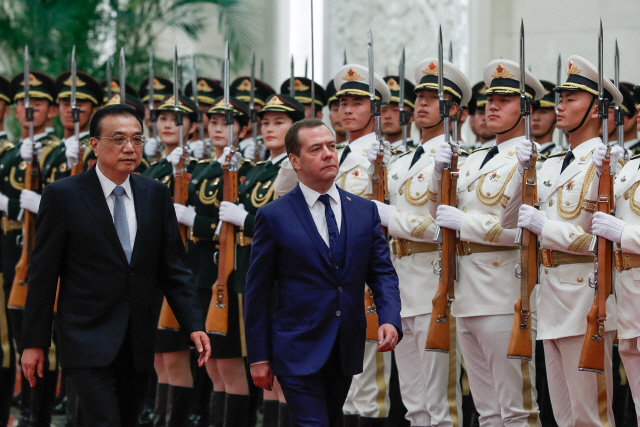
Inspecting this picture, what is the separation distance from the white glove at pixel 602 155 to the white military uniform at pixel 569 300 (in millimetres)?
130

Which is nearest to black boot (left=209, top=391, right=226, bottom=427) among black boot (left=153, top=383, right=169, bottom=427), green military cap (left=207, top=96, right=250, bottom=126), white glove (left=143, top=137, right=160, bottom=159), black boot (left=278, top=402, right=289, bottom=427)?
black boot (left=153, top=383, right=169, bottom=427)

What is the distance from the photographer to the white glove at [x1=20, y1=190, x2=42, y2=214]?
7406 mm

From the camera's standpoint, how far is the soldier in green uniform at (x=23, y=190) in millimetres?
7347

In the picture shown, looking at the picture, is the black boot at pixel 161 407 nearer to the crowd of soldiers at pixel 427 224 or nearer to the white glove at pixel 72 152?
the crowd of soldiers at pixel 427 224

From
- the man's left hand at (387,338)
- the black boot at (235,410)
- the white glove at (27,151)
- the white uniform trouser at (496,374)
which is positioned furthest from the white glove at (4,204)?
the man's left hand at (387,338)

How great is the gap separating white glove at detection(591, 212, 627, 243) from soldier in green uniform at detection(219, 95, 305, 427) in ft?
7.56

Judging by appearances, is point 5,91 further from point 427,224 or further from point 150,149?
point 427,224

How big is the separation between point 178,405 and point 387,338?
2885mm

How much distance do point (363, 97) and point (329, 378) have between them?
2559 millimetres

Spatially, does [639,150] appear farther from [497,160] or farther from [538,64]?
[538,64]

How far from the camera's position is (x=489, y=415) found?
568 centimetres

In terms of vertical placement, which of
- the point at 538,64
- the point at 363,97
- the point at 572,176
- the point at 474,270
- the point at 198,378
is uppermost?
the point at 538,64

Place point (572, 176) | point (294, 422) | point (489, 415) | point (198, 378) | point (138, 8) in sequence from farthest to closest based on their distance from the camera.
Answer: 1. point (138, 8)
2. point (198, 378)
3. point (489, 415)
4. point (572, 176)
5. point (294, 422)

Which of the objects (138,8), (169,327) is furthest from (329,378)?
(138,8)
